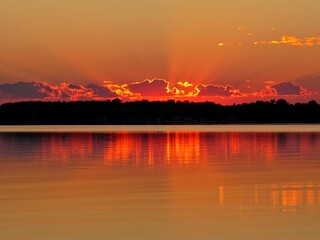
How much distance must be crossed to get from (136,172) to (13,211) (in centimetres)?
1446

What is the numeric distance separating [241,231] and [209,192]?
8.33 m

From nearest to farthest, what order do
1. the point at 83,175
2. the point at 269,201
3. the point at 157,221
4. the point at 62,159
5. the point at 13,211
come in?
1. the point at 157,221
2. the point at 13,211
3. the point at 269,201
4. the point at 83,175
5. the point at 62,159

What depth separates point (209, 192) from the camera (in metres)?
26.1

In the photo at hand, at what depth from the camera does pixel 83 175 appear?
3362cm

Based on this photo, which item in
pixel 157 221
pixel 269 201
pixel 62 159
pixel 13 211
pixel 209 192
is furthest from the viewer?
pixel 62 159

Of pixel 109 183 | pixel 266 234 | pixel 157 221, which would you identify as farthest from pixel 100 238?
pixel 109 183

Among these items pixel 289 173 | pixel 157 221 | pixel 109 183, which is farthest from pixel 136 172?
pixel 157 221

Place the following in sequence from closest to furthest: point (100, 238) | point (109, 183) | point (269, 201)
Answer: point (100, 238) → point (269, 201) → point (109, 183)

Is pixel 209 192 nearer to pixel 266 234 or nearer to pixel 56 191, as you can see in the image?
pixel 56 191

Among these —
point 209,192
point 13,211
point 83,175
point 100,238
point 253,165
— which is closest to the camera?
point 100,238

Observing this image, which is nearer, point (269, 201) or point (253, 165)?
point (269, 201)

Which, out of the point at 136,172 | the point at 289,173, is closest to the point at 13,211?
the point at 136,172

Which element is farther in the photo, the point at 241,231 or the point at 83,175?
the point at 83,175

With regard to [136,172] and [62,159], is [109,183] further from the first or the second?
[62,159]
